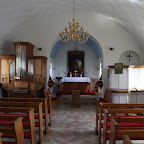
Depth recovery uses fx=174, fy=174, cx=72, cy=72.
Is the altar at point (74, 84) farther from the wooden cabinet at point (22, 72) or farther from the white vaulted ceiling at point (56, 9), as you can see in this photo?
the white vaulted ceiling at point (56, 9)

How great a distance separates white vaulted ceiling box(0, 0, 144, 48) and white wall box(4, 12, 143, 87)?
0.55m

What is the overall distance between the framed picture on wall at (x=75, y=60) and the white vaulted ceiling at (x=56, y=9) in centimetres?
527

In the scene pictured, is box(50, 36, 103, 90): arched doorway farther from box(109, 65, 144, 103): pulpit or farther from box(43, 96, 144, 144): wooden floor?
box(43, 96, 144, 144): wooden floor

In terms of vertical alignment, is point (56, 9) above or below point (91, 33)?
above

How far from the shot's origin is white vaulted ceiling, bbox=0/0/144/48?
6.83 m

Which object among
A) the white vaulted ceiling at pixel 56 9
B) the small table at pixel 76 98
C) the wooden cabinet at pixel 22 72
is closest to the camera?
the white vaulted ceiling at pixel 56 9

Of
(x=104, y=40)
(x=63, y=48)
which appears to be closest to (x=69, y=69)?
(x=63, y=48)

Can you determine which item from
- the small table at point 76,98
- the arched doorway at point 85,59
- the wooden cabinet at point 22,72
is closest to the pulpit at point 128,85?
the small table at point 76,98

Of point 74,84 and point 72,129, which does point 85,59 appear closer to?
point 74,84

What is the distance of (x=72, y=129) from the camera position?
5.23m

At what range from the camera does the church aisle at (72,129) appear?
4.40 m

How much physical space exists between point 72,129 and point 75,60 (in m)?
9.88

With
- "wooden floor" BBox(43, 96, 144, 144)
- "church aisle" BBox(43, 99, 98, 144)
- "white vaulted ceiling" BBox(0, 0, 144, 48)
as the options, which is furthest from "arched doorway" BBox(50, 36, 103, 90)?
"church aisle" BBox(43, 99, 98, 144)

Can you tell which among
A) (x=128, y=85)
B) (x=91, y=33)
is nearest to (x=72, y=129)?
(x=128, y=85)
